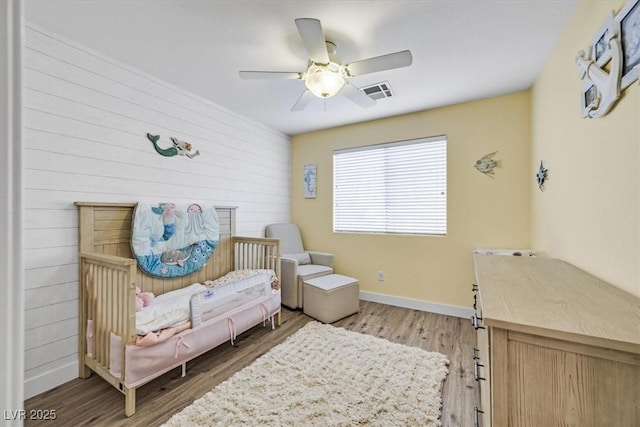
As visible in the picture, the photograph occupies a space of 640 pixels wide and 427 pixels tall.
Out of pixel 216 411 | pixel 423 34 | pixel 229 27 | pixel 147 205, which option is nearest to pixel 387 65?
pixel 423 34

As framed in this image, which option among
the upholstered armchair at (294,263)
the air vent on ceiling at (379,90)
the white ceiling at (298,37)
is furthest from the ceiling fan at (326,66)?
the upholstered armchair at (294,263)

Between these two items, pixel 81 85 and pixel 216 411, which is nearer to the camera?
pixel 216 411

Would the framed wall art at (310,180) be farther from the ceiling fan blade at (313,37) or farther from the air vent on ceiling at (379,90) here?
the ceiling fan blade at (313,37)

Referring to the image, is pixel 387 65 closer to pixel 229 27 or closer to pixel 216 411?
pixel 229 27

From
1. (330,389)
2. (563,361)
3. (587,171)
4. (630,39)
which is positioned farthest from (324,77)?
(330,389)

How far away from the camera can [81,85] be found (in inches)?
78.7

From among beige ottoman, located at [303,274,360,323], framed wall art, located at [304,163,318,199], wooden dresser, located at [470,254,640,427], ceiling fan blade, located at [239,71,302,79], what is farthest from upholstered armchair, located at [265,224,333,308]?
wooden dresser, located at [470,254,640,427]

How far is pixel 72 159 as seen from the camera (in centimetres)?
195

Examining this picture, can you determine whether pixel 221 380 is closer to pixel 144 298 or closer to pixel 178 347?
pixel 178 347

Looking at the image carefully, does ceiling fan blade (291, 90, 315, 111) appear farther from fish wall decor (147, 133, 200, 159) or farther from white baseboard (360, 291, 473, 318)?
white baseboard (360, 291, 473, 318)

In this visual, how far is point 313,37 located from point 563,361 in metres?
1.79

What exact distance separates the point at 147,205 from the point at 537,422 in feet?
8.71

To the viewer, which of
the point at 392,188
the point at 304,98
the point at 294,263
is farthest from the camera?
the point at 392,188

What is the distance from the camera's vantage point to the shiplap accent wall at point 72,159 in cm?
178
